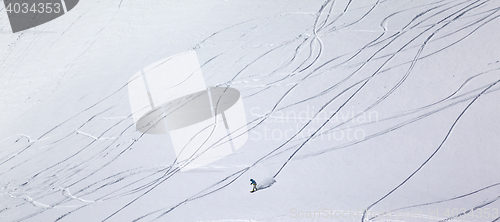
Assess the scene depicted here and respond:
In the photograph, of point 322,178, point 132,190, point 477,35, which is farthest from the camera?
point 477,35

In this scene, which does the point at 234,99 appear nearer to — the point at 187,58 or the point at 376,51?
the point at 187,58

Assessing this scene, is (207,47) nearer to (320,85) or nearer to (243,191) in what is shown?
(320,85)

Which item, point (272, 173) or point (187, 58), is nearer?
point (272, 173)

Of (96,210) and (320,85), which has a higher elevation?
(320,85)

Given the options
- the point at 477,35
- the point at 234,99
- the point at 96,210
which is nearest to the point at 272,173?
the point at 234,99

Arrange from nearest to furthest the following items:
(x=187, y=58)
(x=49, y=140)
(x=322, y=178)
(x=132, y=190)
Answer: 1. (x=322, y=178)
2. (x=132, y=190)
3. (x=49, y=140)
4. (x=187, y=58)

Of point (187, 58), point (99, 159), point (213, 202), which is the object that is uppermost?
point (187, 58)
